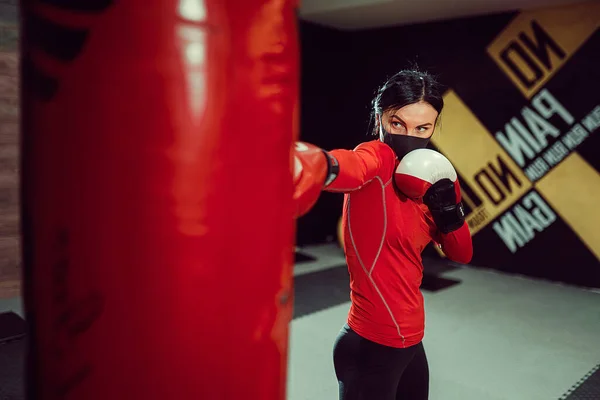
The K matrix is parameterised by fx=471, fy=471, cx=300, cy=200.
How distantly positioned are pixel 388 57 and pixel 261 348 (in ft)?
18.6

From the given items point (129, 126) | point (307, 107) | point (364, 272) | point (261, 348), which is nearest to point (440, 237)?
point (364, 272)

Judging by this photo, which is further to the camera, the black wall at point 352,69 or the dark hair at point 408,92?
the black wall at point 352,69

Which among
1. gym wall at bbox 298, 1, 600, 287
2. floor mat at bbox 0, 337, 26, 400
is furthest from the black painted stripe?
gym wall at bbox 298, 1, 600, 287

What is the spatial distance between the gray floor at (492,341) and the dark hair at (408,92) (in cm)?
173

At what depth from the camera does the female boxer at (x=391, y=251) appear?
128 cm

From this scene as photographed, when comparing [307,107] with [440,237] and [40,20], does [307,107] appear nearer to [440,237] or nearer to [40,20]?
[440,237]

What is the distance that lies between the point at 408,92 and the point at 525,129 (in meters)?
4.09

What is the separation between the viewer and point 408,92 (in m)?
1.34

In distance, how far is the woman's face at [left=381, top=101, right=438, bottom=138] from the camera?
1.34 metres

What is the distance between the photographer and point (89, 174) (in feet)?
2.16

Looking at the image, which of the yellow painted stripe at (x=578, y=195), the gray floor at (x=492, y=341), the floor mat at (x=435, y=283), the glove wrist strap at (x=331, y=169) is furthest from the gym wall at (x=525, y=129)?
the glove wrist strap at (x=331, y=169)

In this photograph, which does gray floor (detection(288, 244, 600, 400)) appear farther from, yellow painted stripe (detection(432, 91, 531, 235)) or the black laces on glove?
the black laces on glove

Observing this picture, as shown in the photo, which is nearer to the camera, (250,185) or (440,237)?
(250,185)

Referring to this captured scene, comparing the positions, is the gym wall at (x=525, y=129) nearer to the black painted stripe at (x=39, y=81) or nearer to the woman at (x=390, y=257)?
the woman at (x=390, y=257)
